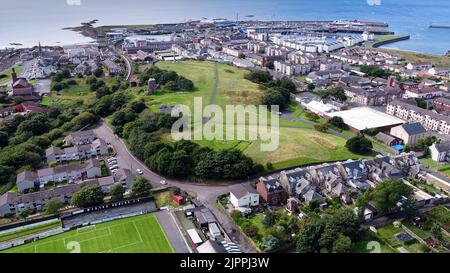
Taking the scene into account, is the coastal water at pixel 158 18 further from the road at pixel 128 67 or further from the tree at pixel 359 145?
the tree at pixel 359 145

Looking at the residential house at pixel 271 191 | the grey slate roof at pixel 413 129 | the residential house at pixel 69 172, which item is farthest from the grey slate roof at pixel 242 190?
the grey slate roof at pixel 413 129

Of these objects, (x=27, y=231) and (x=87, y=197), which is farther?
(x=87, y=197)

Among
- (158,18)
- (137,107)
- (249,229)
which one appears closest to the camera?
(249,229)

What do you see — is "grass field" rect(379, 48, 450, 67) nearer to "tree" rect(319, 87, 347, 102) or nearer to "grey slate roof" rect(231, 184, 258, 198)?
"tree" rect(319, 87, 347, 102)

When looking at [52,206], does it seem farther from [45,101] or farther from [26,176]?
[45,101]

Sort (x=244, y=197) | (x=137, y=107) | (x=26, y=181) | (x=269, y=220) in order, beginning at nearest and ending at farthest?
1. (x=269, y=220)
2. (x=244, y=197)
3. (x=26, y=181)
4. (x=137, y=107)

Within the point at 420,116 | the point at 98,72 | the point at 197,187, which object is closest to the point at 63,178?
the point at 197,187
